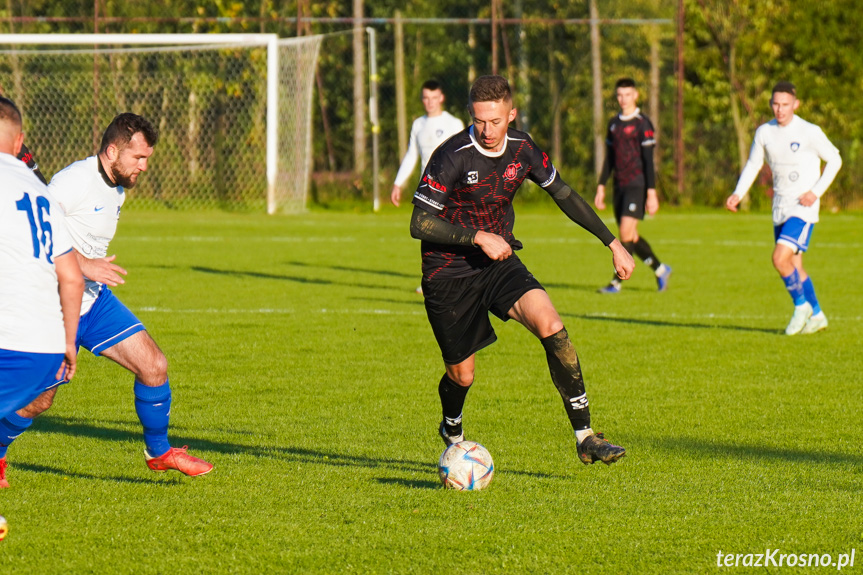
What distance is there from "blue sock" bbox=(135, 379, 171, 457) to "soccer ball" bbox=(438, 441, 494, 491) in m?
1.40

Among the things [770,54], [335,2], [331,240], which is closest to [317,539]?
[331,240]

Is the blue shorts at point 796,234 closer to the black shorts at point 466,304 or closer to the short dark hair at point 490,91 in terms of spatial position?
the black shorts at point 466,304

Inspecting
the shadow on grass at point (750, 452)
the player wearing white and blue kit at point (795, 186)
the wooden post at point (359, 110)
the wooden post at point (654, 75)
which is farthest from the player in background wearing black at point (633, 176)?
the wooden post at point (654, 75)

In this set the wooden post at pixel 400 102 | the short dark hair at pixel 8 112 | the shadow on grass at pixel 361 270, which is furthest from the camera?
the wooden post at pixel 400 102

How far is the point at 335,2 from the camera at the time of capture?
31250 mm

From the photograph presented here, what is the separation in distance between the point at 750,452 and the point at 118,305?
347cm

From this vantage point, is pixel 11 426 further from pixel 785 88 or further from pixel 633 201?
pixel 633 201

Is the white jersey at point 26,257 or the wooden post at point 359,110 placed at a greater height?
the white jersey at point 26,257

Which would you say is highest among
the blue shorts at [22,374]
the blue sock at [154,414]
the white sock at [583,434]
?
the blue shorts at [22,374]

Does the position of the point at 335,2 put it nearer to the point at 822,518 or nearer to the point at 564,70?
the point at 564,70

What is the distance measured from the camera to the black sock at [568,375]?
5.75 meters

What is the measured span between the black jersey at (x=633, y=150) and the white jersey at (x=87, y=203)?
8.92 m

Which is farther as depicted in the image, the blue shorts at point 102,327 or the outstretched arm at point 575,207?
the outstretched arm at point 575,207

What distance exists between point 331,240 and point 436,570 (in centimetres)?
1527
